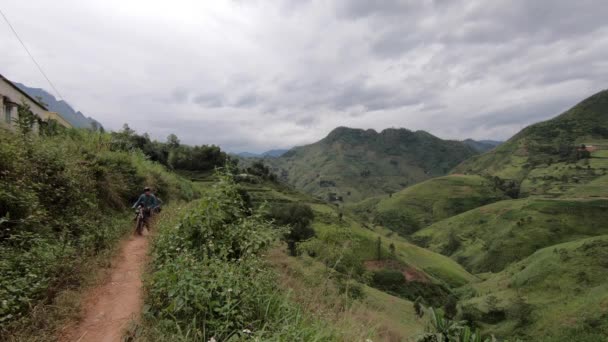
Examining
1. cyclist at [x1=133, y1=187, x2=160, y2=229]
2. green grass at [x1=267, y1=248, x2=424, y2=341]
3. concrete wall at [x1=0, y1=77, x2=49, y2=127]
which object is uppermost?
concrete wall at [x1=0, y1=77, x2=49, y2=127]

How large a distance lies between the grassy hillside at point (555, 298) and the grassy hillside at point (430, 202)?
81.9 metres

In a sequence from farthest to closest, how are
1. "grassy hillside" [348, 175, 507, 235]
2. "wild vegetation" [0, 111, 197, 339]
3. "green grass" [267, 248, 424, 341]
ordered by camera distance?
"grassy hillside" [348, 175, 507, 235] → "wild vegetation" [0, 111, 197, 339] → "green grass" [267, 248, 424, 341]

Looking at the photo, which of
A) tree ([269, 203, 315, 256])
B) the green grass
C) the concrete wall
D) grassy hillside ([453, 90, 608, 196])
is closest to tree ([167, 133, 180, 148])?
tree ([269, 203, 315, 256])

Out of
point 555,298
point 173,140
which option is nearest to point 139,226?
point 555,298

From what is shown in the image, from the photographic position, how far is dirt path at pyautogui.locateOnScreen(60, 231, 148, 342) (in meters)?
4.94

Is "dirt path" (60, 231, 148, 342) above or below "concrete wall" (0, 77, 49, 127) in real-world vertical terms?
below

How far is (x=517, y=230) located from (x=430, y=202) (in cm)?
6540

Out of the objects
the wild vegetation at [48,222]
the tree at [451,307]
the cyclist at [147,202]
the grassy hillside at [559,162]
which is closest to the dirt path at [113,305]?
the wild vegetation at [48,222]

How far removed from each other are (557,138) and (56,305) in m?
254

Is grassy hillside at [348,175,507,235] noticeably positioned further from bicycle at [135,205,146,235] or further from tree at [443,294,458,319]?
bicycle at [135,205,146,235]

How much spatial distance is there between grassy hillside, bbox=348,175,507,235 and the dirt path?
13704cm

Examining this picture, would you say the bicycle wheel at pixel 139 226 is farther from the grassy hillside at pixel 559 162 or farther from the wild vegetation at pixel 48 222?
the grassy hillside at pixel 559 162

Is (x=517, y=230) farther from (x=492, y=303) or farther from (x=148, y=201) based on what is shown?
(x=148, y=201)

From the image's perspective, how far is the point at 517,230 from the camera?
3730 inches
